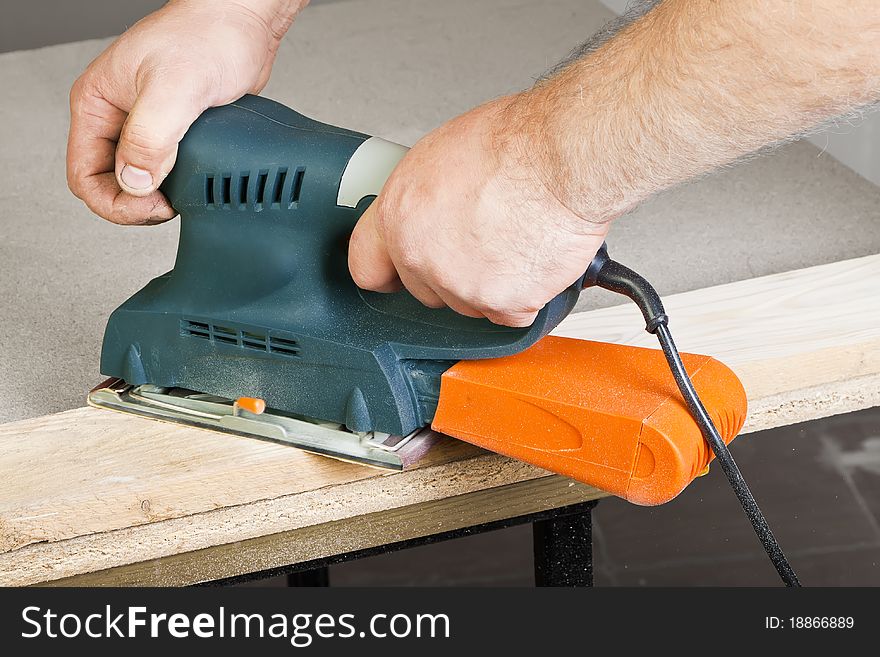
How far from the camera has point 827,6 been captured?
2.29 feet

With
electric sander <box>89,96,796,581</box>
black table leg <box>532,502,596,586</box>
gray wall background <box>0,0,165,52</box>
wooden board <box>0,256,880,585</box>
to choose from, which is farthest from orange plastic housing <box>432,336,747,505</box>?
gray wall background <box>0,0,165,52</box>

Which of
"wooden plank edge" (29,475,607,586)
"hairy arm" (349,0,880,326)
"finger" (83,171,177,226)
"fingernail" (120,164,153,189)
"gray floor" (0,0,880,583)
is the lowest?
"wooden plank edge" (29,475,607,586)

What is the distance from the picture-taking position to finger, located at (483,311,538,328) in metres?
0.88

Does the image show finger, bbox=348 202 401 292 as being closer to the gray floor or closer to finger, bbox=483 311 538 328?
finger, bbox=483 311 538 328

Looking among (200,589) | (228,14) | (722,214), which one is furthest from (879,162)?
(200,589)

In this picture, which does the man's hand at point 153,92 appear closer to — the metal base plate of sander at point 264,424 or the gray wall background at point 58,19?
the metal base plate of sander at point 264,424

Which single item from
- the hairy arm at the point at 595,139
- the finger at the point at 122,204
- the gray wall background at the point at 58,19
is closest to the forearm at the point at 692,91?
the hairy arm at the point at 595,139

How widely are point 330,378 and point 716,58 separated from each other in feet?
1.45

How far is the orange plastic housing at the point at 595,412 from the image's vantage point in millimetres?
844

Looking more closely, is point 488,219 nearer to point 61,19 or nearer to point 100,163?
point 100,163

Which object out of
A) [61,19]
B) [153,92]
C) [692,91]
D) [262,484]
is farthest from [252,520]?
[61,19]

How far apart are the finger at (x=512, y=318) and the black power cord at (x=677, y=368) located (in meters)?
0.07

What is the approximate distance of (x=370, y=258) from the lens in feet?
3.01

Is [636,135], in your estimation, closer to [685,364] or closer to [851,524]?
[685,364]
